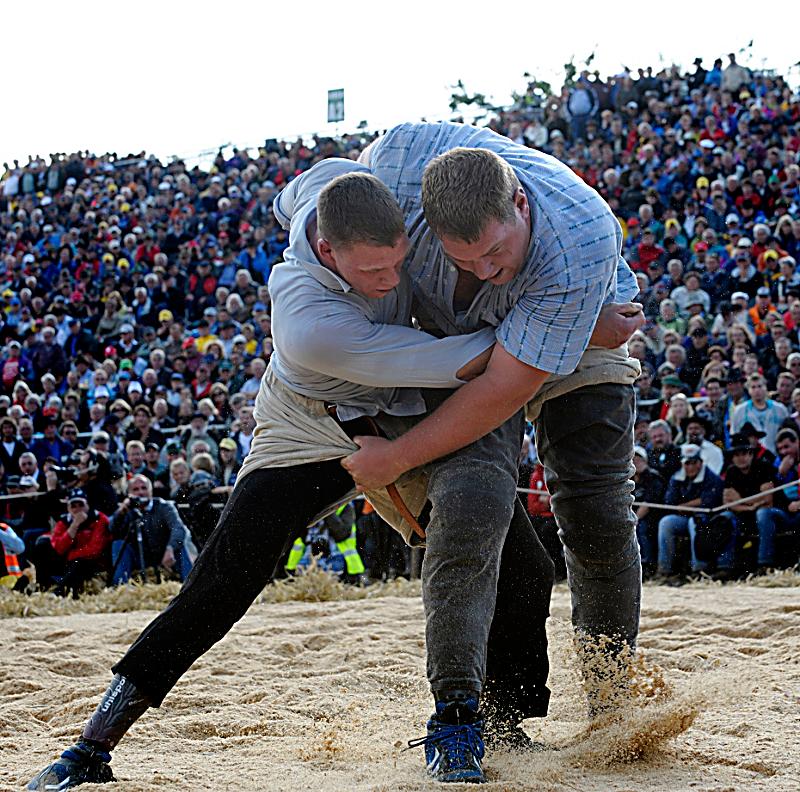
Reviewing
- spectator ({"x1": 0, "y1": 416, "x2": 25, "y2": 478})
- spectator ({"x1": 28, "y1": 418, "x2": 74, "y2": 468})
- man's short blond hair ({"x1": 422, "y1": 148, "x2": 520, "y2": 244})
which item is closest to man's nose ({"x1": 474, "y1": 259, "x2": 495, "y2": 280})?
man's short blond hair ({"x1": 422, "y1": 148, "x2": 520, "y2": 244})

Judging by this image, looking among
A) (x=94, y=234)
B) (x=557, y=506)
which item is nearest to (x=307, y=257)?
→ (x=557, y=506)

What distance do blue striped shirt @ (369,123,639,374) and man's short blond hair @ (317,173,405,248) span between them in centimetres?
25

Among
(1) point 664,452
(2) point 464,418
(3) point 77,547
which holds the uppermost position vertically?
(2) point 464,418

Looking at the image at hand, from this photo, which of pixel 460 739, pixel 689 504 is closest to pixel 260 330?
pixel 689 504

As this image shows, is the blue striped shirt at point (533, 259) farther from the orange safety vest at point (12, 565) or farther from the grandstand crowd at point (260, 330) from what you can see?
the orange safety vest at point (12, 565)

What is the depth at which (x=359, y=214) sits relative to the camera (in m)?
2.53

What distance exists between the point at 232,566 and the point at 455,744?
0.73m

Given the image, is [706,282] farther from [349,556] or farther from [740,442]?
[349,556]

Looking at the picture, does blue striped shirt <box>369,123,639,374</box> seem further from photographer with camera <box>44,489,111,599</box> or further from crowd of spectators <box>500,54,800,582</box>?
photographer with camera <box>44,489,111,599</box>

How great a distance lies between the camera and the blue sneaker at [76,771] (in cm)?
267

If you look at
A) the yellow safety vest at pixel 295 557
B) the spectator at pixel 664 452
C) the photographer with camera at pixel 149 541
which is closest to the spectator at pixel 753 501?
the spectator at pixel 664 452

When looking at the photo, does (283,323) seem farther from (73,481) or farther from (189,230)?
(189,230)

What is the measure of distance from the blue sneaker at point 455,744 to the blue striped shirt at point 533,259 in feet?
2.74

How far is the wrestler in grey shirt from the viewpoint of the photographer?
8.79ft
